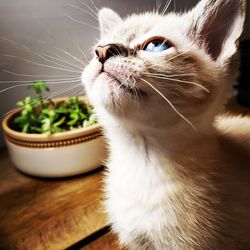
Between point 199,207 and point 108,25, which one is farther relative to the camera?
point 108,25

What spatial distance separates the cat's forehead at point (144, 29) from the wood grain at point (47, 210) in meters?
0.34

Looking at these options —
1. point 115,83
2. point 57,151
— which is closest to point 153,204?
point 115,83

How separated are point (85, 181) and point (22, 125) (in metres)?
0.22

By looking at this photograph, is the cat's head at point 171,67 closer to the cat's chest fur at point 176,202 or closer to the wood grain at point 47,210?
the cat's chest fur at point 176,202

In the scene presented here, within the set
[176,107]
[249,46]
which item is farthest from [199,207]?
[249,46]

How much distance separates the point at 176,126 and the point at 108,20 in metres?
0.26

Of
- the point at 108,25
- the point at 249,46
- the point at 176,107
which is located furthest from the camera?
the point at 249,46

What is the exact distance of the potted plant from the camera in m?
0.71

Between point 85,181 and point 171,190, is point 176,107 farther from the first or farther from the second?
point 85,181

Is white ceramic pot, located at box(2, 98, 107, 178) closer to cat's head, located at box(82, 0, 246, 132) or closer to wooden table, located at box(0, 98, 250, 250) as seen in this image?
wooden table, located at box(0, 98, 250, 250)

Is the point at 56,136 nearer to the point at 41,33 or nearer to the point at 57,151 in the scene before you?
the point at 57,151

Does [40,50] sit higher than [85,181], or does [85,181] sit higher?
[40,50]

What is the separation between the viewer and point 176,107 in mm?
423

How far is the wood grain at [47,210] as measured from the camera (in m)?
0.57
